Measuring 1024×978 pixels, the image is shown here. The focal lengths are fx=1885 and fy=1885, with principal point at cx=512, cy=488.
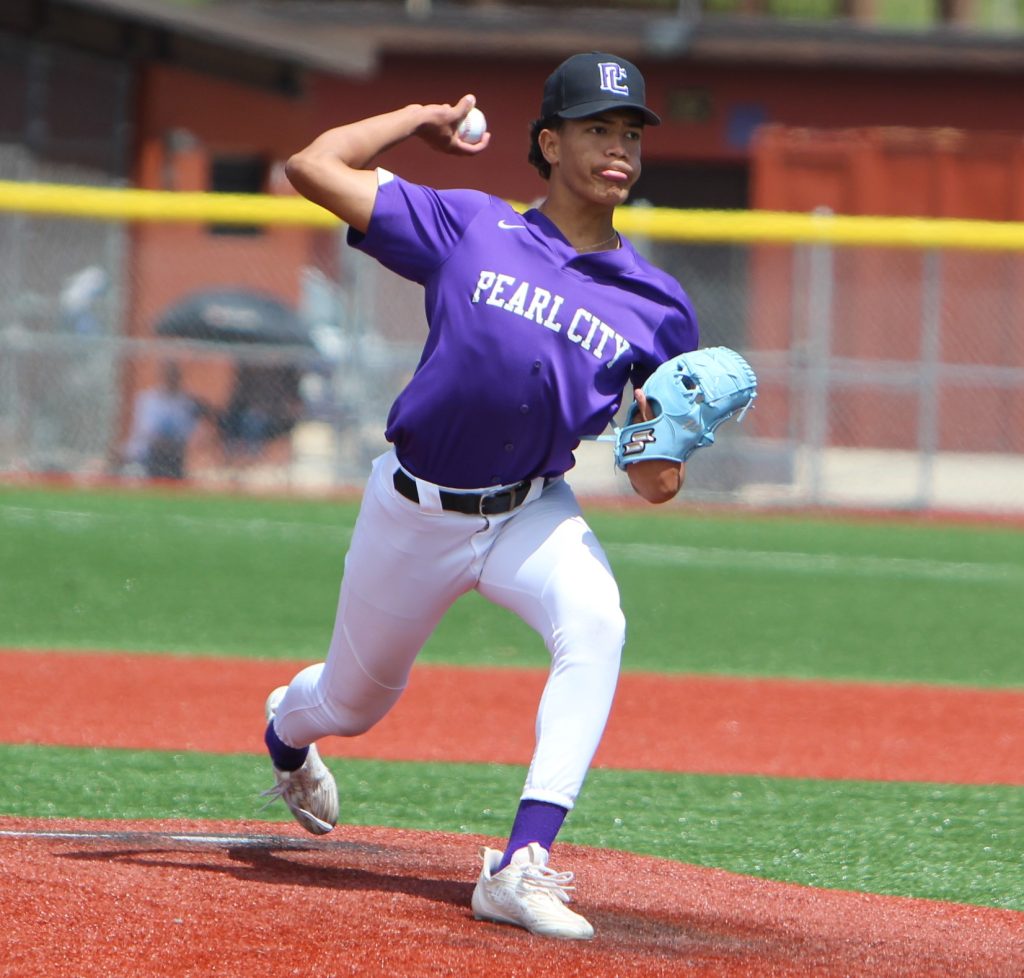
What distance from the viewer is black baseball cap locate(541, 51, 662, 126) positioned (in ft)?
13.5

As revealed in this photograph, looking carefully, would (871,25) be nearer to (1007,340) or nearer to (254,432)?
(1007,340)

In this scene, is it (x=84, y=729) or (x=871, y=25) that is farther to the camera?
(x=871, y=25)

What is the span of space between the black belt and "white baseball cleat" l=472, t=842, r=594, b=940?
2.41ft

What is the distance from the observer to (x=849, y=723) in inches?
279

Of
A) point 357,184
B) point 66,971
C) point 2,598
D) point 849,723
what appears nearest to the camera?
point 66,971

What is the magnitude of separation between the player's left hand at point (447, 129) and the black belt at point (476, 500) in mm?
757

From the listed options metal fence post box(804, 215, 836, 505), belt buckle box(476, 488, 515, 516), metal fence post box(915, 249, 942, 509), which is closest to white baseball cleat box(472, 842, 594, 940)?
belt buckle box(476, 488, 515, 516)

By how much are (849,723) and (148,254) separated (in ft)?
29.8

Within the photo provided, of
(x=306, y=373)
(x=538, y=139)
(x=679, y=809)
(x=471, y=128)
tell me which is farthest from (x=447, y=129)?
(x=306, y=373)

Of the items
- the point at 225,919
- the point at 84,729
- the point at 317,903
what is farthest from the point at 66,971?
the point at 84,729

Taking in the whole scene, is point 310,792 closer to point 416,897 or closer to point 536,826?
point 416,897

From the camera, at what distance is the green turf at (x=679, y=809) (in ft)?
15.7

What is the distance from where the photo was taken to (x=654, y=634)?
9.21 m

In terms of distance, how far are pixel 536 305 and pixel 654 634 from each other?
5.33 meters
